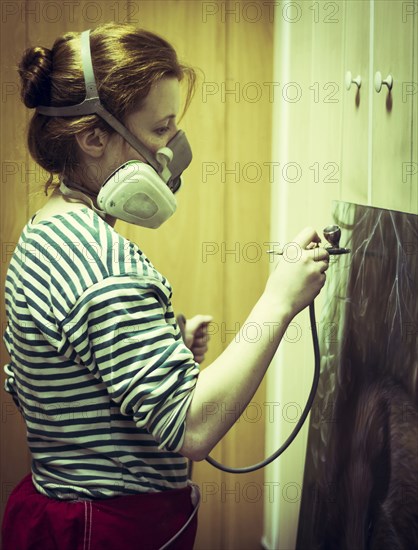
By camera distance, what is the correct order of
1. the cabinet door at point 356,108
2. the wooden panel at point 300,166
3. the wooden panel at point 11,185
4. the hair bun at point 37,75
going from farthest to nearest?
1. the wooden panel at point 11,185
2. the wooden panel at point 300,166
3. the cabinet door at point 356,108
4. the hair bun at point 37,75

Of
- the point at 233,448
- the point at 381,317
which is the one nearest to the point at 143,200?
the point at 381,317

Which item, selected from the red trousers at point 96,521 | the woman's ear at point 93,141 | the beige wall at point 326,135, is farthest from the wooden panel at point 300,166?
the red trousers at point 96,521

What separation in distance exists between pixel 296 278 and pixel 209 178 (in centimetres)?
101

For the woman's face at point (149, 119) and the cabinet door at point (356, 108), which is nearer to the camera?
the woman's face at point (149, 119)

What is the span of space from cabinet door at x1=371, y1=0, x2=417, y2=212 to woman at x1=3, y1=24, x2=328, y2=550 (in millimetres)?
188

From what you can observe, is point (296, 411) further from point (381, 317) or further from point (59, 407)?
point (59, 407)

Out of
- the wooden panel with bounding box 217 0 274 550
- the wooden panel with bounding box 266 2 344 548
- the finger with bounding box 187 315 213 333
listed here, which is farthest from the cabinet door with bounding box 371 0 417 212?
the wooden panel with bounding box 217 0 274 550

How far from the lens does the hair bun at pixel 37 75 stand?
110 cm

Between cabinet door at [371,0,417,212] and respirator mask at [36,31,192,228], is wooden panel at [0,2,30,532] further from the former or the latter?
cabinet door at [371,0,417,212]

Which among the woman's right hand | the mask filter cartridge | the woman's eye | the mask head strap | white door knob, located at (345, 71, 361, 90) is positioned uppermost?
white door knob, located at (345, 71, 361, 90)

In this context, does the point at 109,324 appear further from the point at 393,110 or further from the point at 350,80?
the point at 350,80

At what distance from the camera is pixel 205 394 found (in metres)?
0.88

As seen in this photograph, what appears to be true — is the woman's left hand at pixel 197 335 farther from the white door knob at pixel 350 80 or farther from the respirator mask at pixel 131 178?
the white door knob at pixel 350 80

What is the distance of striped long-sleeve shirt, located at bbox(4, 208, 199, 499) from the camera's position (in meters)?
0.87
